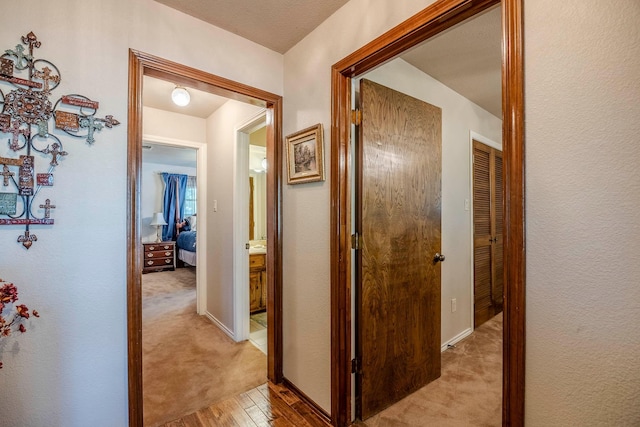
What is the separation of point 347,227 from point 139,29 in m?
1.56

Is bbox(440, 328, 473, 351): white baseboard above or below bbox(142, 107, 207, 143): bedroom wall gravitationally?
below

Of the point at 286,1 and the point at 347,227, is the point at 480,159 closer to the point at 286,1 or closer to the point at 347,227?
the point at 347,227

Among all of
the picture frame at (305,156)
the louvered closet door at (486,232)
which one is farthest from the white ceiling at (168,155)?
the louvered closet door at (486,232)

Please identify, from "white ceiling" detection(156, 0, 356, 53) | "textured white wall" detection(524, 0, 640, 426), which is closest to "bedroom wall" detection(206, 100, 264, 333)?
"white ceiling" detection(156, 0, 356, 53)

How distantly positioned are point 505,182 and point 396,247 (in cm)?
93

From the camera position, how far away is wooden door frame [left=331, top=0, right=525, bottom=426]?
3.02ft

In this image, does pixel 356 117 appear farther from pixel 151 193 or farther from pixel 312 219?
pixel 151 193

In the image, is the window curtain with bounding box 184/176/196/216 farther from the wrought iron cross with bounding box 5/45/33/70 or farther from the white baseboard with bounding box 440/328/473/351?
the white baseboard with bounding box 440/328/473/351

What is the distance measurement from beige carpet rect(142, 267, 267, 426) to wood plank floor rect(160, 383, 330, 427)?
0.28 ft

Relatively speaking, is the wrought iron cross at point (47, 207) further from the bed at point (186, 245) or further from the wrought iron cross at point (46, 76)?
the bed at point (186, 245)

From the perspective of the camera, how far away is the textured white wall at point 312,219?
1.61m

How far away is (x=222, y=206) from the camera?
9.93 ft

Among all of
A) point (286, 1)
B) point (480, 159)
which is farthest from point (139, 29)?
point (480, 159)

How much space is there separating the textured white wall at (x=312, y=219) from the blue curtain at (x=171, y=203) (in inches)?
228
